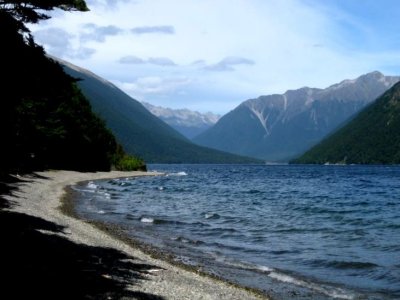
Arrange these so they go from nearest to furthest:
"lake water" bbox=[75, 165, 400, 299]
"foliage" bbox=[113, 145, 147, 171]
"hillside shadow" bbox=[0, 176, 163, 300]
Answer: "hillside shadow" bbox=[0, 176, 163, 300]
"lake water" bbox=[75, 165, 400, 299]
"foliage" bbox=[113, 145, 147, 171]

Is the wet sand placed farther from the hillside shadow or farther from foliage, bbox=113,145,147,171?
foliage, bbox=113,145,147,171

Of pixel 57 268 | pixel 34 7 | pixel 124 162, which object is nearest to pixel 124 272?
pixel 57 268

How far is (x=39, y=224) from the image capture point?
24.0 meters

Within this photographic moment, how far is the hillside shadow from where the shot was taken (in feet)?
39.9

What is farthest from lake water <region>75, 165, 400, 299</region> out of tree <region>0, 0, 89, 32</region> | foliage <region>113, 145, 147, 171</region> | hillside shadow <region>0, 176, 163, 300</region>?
foliage <region>113, 145, 147, 171</region>

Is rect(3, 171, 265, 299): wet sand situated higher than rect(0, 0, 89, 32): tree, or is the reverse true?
rect(0, 0, 89, 32): tree

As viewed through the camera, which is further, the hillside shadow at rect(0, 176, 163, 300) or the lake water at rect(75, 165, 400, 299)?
the lake water at rect(75, 165, 400, 299)

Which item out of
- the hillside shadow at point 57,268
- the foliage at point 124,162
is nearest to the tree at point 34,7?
the hillside shadow at point 57,268

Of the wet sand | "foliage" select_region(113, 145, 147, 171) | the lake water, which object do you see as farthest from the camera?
"foliage" select_region(113, 145, 147, 171)

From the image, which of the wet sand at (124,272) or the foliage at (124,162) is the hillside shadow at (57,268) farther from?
the foliage at (124,162)

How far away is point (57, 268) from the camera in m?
14.7

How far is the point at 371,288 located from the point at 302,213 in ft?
82.8

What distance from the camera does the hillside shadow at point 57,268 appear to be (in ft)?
39.9

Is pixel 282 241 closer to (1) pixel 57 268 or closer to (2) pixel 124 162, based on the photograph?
(1) pixel 57 268
